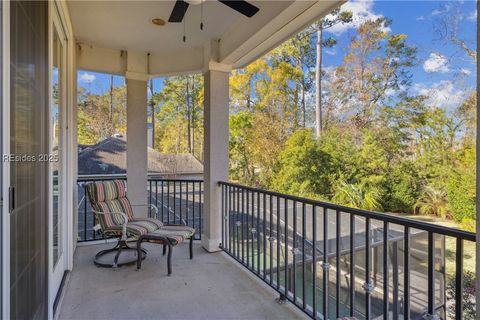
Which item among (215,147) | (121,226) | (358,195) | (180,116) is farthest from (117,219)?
(180,116)

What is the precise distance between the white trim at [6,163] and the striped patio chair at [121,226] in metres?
1.84

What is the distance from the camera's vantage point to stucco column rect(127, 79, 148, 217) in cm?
418

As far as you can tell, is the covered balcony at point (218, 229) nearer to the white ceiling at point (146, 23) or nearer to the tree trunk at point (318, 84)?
the white ceiling at point (146, 23)

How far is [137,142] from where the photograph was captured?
4.22 metres

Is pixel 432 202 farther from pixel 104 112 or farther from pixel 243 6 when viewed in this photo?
pixel 104 112

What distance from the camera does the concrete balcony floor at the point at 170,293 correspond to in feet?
7.07

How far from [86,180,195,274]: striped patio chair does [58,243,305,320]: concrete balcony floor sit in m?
0.18

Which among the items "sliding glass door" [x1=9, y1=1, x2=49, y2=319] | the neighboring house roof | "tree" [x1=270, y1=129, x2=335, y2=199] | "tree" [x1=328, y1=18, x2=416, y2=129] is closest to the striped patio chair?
"sliding glass door" [x1=9, y1=1, x2=49, y2=319]

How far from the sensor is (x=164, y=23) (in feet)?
10.5

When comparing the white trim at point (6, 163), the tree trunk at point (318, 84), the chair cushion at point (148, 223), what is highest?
the tree trunk at point (318, 84)

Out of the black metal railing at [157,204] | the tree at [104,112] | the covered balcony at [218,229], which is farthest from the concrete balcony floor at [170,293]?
the tree at [104,112]

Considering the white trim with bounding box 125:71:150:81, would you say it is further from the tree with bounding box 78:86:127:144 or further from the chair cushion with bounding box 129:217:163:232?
the tree with bounding box 78:86:127:144

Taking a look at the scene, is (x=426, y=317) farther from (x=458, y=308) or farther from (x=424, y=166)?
(x=424, y=166)

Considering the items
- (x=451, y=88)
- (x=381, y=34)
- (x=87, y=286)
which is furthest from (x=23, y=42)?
(x=381, y=34)
